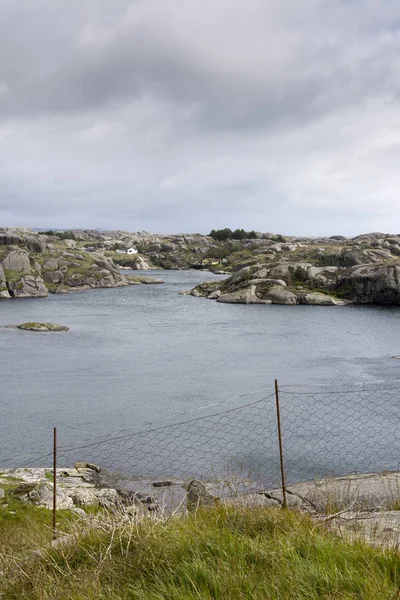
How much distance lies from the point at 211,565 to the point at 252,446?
19.1 metres

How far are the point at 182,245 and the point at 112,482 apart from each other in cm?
15910

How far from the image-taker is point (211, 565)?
19.6 feet

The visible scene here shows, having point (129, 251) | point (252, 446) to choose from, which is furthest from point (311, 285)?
point (129, 251)

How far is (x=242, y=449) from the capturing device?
24.2 metres

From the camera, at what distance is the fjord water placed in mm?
30719

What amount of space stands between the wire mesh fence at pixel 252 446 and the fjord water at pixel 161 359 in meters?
1.69

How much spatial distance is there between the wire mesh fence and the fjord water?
1692 mm

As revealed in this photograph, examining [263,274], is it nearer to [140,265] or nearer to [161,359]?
[161,359]

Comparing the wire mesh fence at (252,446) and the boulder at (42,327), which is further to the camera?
the boulder at (42,327)

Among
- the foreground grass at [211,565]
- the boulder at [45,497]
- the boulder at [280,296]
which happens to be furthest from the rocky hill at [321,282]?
the foreground grass at [211,565]

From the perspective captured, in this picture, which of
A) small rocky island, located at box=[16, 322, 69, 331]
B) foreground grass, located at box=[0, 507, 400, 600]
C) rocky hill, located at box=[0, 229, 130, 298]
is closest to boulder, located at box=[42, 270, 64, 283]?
rocky hill, located at box=[0, 229, 130, 298]

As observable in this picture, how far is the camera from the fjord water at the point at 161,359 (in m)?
30.7

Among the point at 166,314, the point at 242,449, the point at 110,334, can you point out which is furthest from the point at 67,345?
the point at 242,449

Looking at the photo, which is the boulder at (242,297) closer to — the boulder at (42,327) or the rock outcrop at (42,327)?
the rock outcrop at (42,327)
